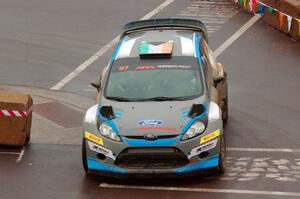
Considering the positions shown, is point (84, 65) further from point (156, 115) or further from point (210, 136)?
point (210, 136)

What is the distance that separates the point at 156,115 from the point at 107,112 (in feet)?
2.66

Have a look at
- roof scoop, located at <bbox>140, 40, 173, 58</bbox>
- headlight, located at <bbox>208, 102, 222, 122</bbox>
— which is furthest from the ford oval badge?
roof scoop, located at <bbox>140, 40, 173, 58</bbox>

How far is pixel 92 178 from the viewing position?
1308cm

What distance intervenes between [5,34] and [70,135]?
9.36 meters

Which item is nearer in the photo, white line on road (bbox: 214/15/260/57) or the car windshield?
the car windshield

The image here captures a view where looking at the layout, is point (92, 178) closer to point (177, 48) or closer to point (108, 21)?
point (177, 48)

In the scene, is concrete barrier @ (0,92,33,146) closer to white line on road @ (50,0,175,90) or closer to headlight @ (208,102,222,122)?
headlight @ (208,102,222,122)

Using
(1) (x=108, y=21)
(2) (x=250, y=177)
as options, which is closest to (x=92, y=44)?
(1) (x=108, y=21)

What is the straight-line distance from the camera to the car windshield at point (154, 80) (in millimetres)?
13508

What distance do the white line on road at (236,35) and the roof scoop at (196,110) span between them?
8.99 meters

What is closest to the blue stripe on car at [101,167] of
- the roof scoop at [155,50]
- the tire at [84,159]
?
the tire at [84,159]

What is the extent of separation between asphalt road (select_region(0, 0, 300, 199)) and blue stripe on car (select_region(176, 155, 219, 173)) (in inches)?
11.4

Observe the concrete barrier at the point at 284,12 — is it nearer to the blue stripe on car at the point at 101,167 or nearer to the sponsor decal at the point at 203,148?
the sponsor decal at the point at 203,148

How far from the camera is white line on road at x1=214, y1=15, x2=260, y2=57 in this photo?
2242 cm
